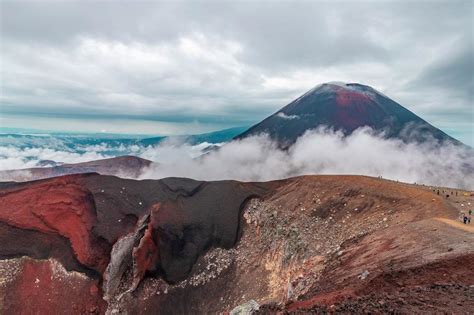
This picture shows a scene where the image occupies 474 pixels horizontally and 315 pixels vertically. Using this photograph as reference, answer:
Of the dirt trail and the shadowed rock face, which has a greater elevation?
the dirt trail

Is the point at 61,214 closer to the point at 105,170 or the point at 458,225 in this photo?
the point at 458,225

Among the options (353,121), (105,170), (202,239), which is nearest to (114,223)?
(202,239)

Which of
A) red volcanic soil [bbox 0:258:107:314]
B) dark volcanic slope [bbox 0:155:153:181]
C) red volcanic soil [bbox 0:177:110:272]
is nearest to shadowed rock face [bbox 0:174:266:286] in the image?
red volcanic soil [bbox 0:177:110:272]

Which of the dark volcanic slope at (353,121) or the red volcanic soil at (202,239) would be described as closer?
the red volcanic soil at (202,239)

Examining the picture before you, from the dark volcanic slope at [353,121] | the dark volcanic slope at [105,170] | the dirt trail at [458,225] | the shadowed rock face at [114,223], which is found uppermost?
the dark volcanic slope at [353,121]

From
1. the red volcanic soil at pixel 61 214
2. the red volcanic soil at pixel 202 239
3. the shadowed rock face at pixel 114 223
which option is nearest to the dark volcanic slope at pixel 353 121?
the red volcanic soil at pixel 202 239

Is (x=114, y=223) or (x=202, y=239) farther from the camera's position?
(x=202, y=239)

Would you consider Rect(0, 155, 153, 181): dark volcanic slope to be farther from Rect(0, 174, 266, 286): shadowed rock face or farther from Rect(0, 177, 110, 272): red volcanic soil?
Rect(0, 174, 266, 286): shadowed rock face

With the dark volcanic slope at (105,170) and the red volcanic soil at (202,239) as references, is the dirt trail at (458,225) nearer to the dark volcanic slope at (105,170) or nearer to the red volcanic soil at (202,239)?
the red volcanic soil at (202,239)

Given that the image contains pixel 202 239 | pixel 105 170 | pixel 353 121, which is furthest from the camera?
pixel 353 121
